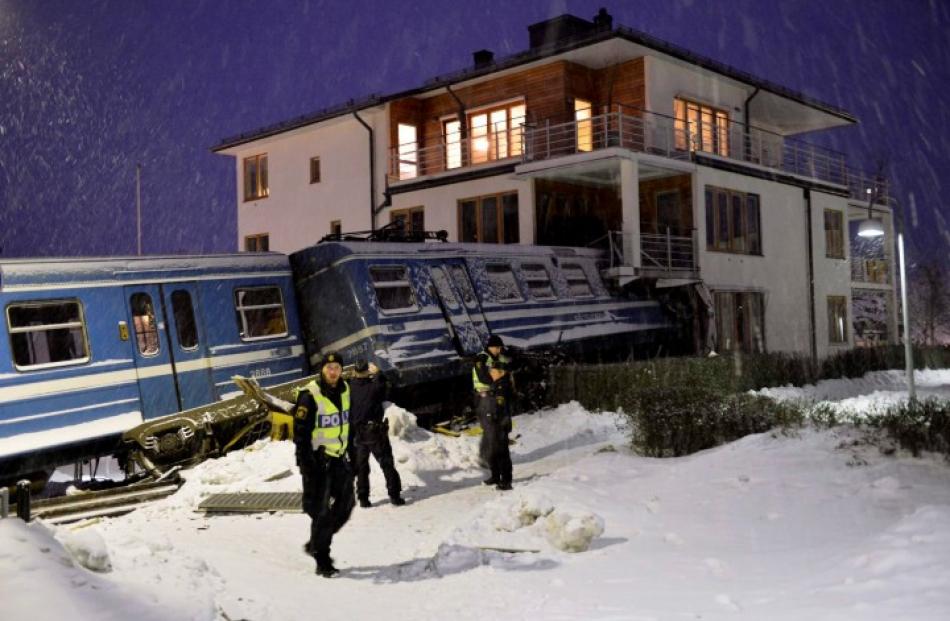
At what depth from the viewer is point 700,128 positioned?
80.6ft

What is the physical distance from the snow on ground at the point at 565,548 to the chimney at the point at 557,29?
1780cm

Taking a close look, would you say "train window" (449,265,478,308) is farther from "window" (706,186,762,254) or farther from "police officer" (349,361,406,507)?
"window" (706,186,762,254)

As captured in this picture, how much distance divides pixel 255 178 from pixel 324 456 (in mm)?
26812

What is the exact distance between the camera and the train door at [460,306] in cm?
1684

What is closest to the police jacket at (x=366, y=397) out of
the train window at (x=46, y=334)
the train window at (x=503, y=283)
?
the train window at (x=46, y=334)

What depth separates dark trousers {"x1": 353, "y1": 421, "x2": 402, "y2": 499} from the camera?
11.1 metres

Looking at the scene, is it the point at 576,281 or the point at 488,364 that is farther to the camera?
the point at 576,281

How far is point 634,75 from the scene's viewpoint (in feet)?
81.0

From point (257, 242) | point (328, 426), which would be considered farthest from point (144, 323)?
point (257, 242)

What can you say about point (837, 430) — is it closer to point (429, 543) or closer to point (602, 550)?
point (602, 550)

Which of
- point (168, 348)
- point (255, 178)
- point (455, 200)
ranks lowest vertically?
point (168, 348)

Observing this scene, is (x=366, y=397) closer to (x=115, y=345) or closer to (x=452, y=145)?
(x=115, y=345)

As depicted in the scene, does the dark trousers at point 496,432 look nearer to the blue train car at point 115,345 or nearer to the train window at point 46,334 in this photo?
the blue train car at point 115,345

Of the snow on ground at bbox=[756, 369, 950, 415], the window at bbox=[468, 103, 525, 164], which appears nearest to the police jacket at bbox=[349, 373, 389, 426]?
the snow on ground at bbox=[756, 369, 950, 415]
